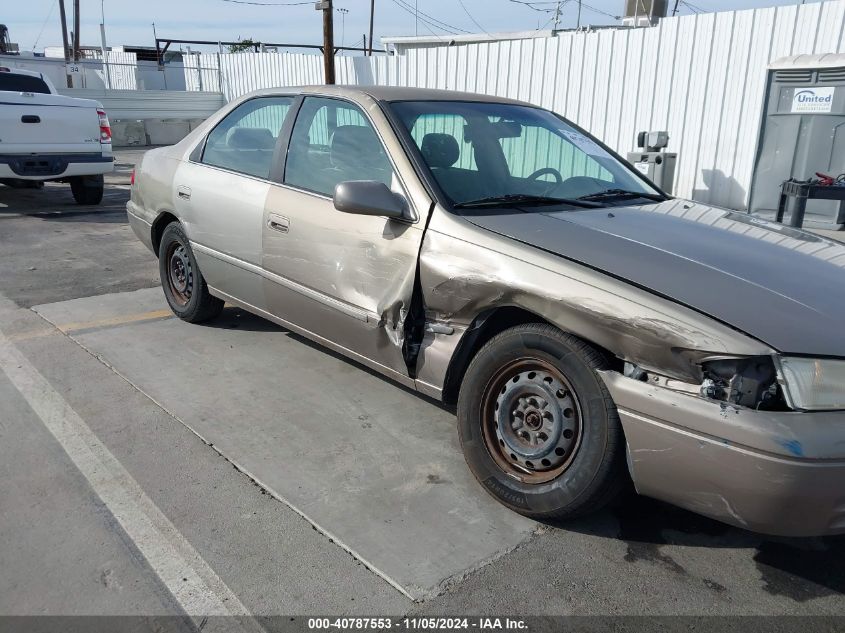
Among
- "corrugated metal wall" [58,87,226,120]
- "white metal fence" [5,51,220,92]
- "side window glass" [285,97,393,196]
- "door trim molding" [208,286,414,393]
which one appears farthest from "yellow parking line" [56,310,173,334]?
"white metal fence" [5,51,220,92]

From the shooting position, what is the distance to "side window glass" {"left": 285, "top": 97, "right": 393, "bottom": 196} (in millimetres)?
3541

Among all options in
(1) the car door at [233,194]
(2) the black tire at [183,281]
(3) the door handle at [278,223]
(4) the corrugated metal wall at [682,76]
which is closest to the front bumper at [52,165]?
(2) the black tire at [183,281]

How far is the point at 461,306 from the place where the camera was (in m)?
2.96

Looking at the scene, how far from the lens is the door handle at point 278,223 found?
12.5 ft

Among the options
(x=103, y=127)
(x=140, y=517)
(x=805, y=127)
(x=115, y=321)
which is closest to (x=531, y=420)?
(x=140, y=517)

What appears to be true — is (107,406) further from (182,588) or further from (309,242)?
(182,588)

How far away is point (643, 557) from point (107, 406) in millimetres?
2796

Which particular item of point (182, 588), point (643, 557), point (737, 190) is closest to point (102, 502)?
point (182, 588)

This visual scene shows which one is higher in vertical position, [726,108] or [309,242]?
[726,108]

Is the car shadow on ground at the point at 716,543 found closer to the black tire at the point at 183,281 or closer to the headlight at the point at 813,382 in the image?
the headlight at the point at 813,382

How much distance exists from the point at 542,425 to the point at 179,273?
330 centimetres

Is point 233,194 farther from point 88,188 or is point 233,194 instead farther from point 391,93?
point 88,188

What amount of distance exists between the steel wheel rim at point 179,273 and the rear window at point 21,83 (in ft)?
23.2

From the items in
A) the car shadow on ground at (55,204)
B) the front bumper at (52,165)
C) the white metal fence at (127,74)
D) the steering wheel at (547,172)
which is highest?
the white metal fence at (127,74)
